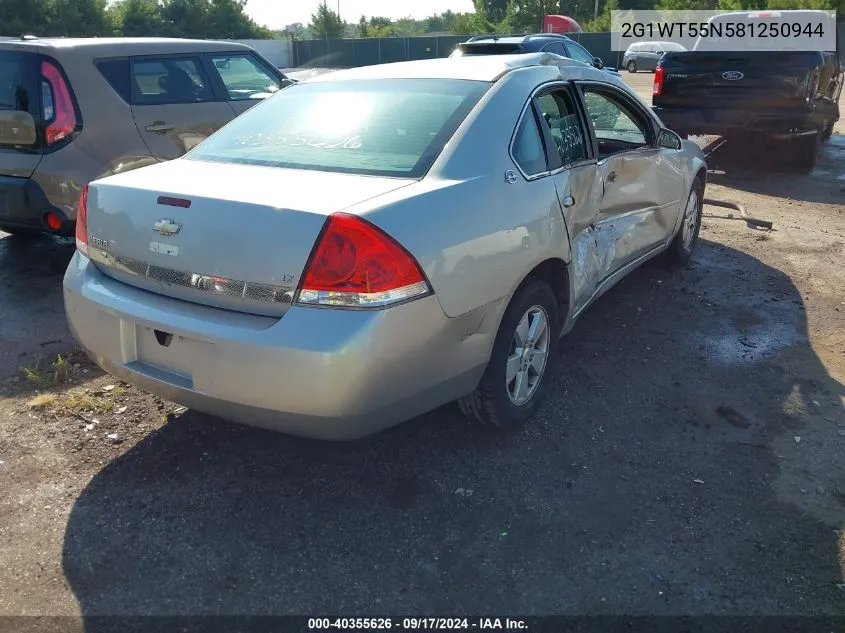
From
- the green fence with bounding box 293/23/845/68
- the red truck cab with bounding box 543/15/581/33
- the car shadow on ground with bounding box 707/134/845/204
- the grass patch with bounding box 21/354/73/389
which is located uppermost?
the green fence with bounding box 293/23/845/68

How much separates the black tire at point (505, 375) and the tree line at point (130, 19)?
1915 inches

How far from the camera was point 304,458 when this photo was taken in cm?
320

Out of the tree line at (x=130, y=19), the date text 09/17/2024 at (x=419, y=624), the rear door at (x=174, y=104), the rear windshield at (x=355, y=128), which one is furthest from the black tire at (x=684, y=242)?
the tree line at (x=130, y=19)

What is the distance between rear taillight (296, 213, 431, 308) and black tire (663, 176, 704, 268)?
12.0 ft

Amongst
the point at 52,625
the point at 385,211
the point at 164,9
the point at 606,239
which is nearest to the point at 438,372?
the point at 385,211

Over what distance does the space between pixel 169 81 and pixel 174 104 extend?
0.83 ft

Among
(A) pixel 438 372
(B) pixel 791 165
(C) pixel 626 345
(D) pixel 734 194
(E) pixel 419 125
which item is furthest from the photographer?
(B) pixel 791 165

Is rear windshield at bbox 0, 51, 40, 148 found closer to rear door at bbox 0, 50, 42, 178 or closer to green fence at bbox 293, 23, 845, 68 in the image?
rear door at bbox 0, 50, 42, 178

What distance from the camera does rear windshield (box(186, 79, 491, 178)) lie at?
9.93 ft

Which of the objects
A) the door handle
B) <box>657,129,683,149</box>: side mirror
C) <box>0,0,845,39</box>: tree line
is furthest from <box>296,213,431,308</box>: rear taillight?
<box>0,0,845,39</box>: tree line

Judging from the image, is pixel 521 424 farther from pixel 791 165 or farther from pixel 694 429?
pixel 791 165

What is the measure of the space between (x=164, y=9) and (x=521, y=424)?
206 feet

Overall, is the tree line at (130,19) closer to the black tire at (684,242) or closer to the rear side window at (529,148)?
the black tire at (684,242)

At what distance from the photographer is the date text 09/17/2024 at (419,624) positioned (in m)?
2.30
